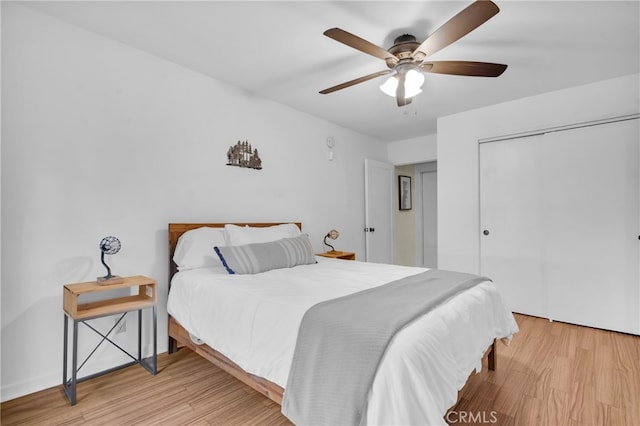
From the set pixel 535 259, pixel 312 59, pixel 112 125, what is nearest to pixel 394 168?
pixel 535 259

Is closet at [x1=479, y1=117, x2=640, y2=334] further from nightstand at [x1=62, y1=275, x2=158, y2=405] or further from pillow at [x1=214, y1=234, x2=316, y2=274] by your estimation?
nightstand at [x1=62, y1=275, x2=158, y2=405]

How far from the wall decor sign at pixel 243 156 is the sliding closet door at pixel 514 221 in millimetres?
2742

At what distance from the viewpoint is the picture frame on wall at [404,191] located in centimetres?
570

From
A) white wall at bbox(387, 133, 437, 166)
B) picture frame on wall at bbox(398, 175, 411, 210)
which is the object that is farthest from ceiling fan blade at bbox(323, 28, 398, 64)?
picture frame on wall at bbox(398, 175, 411, 210)

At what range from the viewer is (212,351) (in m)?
2.05

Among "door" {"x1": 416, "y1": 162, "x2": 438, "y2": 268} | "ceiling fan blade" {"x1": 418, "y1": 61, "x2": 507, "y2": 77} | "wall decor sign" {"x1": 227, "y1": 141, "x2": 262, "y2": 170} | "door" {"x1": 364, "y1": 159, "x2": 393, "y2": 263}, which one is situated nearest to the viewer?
"ceiling fan blade" {"x1": 418, "y1": 61, "x2": 507, "y2": 77}

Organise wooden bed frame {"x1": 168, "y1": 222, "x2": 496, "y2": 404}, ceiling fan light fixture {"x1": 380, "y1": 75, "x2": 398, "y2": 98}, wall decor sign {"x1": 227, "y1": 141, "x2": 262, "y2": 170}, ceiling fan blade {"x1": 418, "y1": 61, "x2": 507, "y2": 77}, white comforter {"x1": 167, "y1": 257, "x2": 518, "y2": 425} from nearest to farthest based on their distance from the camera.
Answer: white comforter {"x1": 167, "y1": 257, "x2": 518, "y2": 425}
wooden bed frame {"x1": 168, "y1": 222, "x2": 496, "y2": 404}
ceiling fan blade {"x1": 418, "y1": 61, "x2": 507, "y2": 77}
ceiling fan light fixture {"x1": 380, "y1": 75, "x2": 398, "y2": 98}
wall decor sign {"x1": 227, "y1": 141, "x2": 262, "y2": 170}

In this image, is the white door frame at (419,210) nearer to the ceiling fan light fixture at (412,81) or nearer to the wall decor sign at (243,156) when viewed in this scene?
the wall decor sign at (243,156)

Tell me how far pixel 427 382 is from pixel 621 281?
3.08 m

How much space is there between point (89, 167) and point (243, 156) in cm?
134

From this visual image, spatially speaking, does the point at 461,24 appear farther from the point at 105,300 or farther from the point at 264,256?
the point at 105,300

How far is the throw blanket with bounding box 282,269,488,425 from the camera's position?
1.14 metres

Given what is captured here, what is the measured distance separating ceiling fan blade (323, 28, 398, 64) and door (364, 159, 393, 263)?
106 inches

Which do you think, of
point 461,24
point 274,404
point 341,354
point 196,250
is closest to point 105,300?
point 196,250
